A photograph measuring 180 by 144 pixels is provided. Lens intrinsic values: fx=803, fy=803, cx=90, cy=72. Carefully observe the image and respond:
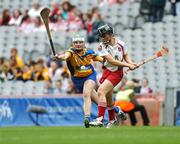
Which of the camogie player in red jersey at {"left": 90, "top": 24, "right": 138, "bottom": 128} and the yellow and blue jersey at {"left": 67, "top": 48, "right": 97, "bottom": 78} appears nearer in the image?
the camogie player in red jersey at {"left": 90, "top": 24, "right": 138, "bottom": 128}

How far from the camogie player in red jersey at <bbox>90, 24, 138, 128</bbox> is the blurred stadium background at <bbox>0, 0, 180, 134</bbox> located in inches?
245

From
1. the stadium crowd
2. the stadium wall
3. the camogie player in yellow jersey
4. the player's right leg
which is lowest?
the stadium wall

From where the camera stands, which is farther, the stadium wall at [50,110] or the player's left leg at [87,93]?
the stadium wall at [50,110]

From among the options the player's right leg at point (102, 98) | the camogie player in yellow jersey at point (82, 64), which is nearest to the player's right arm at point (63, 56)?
the camogie player in yellow jersey at point (82, 64)

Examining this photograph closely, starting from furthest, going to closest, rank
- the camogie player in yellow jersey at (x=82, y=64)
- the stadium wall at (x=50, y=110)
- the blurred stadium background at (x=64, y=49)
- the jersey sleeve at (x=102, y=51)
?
the blurred stadium background at (x=64, y=49), the stadium wall at (x=50, y=110), the camogie player in yellow jersey at (x=82, y=64), the jersey sleeve at (x=102, y=51)

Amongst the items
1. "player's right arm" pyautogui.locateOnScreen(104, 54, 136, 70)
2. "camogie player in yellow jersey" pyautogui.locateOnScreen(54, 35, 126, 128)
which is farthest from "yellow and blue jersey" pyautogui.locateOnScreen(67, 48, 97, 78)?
"player's right arm" pyautogui.locateOnScreen(104, 54, 136, 70)

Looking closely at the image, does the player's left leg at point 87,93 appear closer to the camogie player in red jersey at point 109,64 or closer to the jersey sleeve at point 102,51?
the camogie player in red jersey at point 109,64

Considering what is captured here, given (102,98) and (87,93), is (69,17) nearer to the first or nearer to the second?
(87,93)

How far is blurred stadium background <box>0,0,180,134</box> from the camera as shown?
24.9m

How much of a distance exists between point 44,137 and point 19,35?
59.4 ft

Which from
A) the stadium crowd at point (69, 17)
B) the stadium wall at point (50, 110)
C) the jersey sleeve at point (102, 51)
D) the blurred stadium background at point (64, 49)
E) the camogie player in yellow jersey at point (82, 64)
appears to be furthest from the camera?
the stadium crowd at point (69, 17)

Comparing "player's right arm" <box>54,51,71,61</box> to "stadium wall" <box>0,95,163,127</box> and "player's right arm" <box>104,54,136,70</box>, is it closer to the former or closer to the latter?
"player's right arm" <box>104,54,136,70</box>

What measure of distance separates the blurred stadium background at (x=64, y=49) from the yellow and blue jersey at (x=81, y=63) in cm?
609

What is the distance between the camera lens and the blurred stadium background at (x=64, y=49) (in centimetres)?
2489
